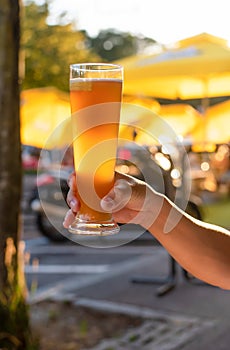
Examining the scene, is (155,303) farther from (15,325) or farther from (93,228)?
(93,228)

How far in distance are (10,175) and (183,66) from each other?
558 cm

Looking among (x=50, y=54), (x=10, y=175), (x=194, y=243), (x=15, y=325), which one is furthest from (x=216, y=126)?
(x=50, y=54)

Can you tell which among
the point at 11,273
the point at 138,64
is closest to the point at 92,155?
the point at 11,273

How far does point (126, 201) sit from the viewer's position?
4.97 ft

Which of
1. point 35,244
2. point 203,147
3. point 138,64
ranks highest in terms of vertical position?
point 138,64

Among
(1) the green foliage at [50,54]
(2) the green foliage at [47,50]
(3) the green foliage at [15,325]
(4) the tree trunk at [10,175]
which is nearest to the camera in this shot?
(3) the green foliage at [15,325]

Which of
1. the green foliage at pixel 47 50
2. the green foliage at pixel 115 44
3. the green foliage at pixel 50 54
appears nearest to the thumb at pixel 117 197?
the green foliage at pixel 47 50

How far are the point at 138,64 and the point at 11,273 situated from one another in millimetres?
6520

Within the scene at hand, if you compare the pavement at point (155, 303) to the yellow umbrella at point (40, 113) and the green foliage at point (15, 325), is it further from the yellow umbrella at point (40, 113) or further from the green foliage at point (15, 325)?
the yellow umbrella at point (40, 113)

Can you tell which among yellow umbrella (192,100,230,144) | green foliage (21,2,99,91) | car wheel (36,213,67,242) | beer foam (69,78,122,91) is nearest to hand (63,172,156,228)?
beer foam (69,78,122,91)

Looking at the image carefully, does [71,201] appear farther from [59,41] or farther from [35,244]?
[59,41]

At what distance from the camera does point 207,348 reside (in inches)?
166

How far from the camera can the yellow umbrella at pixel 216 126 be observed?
14156 millimetres

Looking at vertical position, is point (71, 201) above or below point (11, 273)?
above
